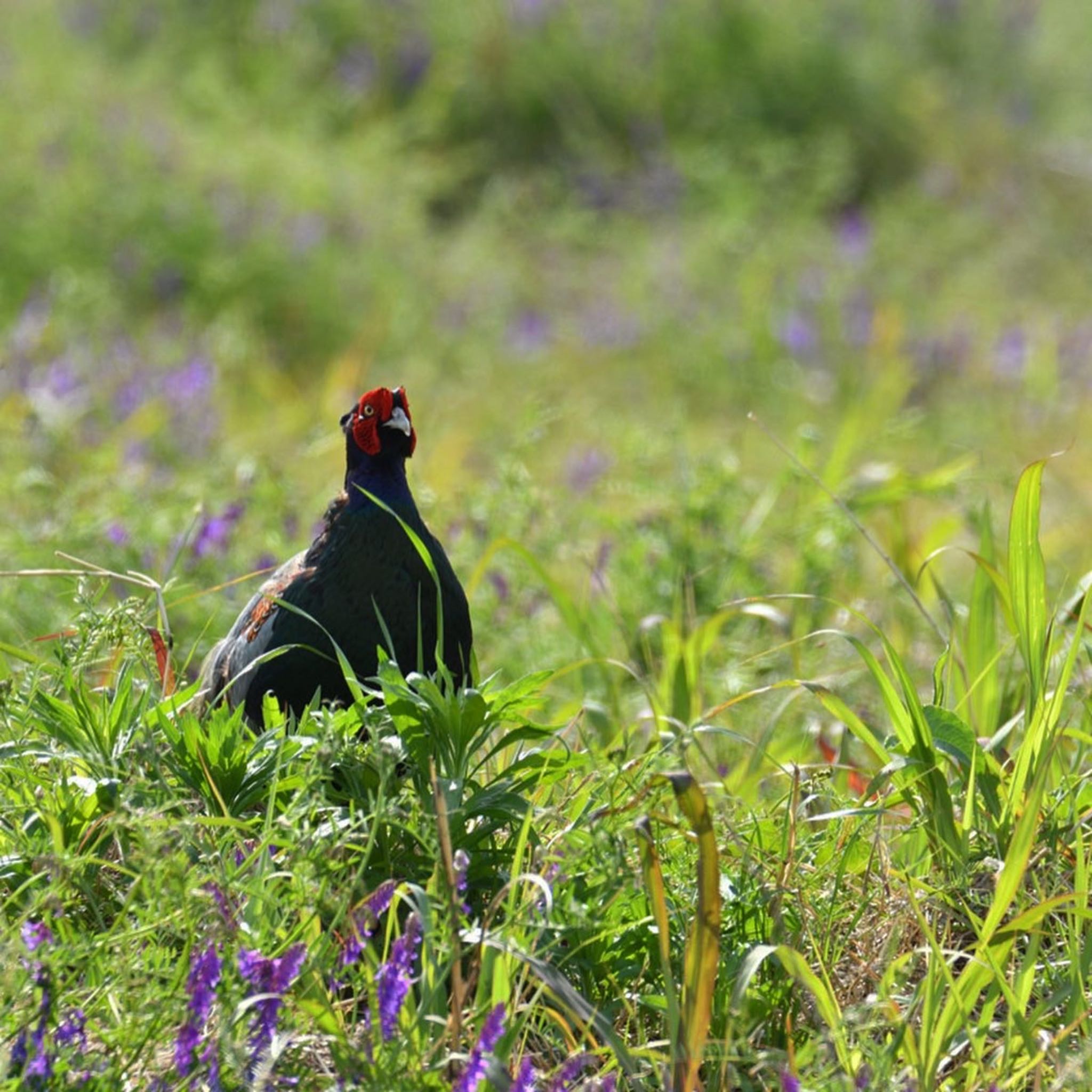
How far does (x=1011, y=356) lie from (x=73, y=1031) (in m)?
6.07

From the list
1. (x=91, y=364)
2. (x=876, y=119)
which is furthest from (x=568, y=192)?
(x=91, y=364)

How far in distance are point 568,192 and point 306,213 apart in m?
2.32

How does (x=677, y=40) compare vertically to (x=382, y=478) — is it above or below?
above

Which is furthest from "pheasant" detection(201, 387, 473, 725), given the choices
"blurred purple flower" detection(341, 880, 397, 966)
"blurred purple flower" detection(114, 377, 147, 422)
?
"blurred purple flower" detection(114, 377, 147, 422)

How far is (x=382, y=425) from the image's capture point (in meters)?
2.54

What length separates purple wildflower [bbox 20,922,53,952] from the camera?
5.64 feet

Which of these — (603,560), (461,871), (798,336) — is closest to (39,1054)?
(461,871)

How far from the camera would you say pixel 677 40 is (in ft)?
33.6

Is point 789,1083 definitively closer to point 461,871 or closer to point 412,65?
point 461,871

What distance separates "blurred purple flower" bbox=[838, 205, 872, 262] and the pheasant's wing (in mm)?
6022

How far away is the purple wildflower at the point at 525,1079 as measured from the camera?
66.8 inches

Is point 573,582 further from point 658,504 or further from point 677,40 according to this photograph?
point 677,40

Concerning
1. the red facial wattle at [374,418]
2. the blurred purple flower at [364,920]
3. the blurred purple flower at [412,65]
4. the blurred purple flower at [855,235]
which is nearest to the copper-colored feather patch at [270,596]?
the red facial wattle at [374,418]

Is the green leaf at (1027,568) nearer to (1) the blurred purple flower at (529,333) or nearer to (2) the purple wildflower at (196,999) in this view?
(2) the purple wildflower at (196,999)
